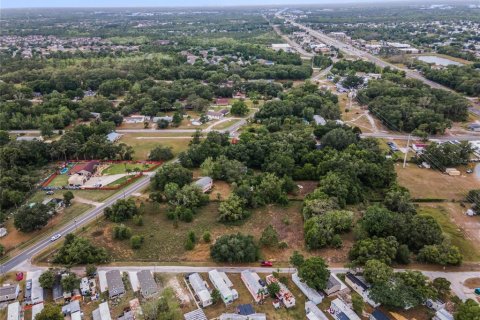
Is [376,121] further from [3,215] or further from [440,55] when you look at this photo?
[440,55]

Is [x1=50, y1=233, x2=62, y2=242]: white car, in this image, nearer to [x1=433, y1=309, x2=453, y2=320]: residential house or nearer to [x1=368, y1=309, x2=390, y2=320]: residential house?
[x1=368, y1=309, x2=390, y2=320]: residential house

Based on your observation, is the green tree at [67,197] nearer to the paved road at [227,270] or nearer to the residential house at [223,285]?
the paved road at [227,270]

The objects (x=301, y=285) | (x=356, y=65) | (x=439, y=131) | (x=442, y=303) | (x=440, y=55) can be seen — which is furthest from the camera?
(x=440, y=55)

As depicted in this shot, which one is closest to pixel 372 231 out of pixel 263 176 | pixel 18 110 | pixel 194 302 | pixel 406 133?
pixel 263 176

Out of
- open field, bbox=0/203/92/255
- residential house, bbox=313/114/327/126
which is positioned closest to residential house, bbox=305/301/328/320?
open field, bbox=0/203/92/255

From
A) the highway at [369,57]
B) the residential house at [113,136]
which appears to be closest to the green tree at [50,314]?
the residential house at [113,136]
